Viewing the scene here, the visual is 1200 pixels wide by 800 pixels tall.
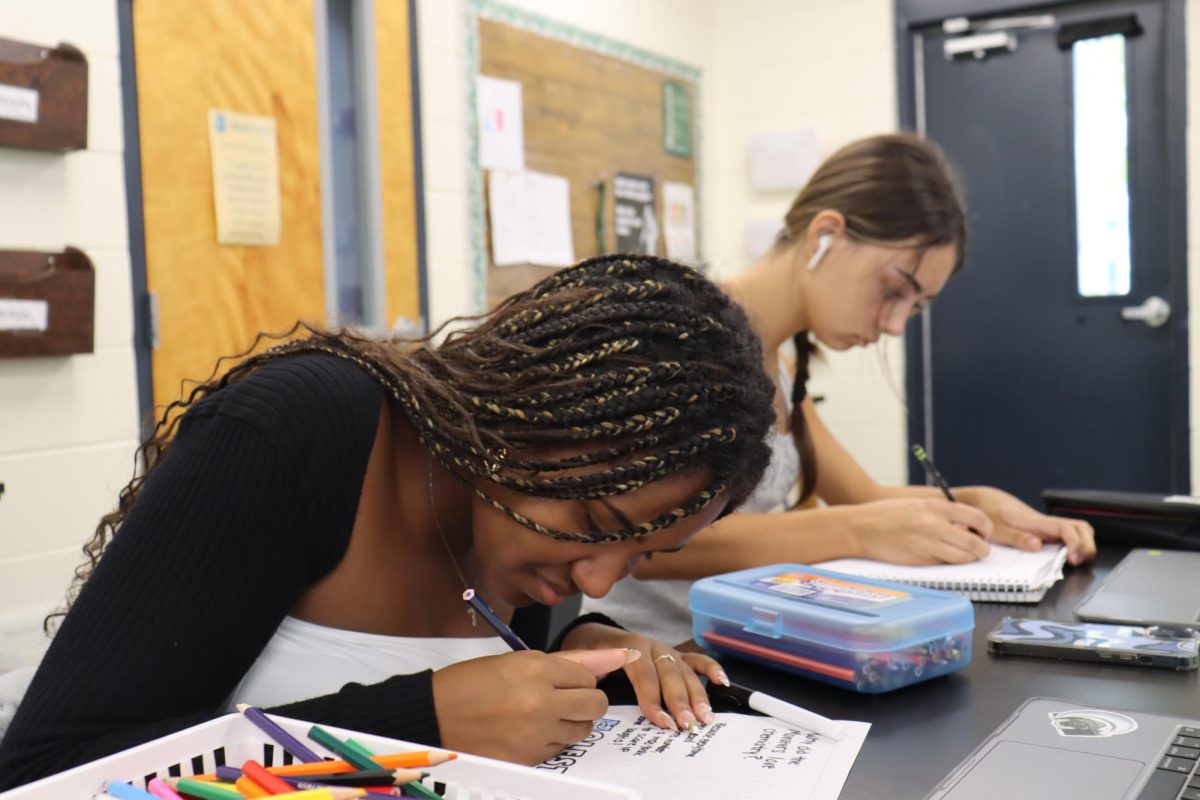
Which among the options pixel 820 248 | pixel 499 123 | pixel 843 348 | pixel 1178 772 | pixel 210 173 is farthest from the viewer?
pixel 499 123

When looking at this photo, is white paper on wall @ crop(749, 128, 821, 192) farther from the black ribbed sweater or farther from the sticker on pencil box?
the black ribbed sweater

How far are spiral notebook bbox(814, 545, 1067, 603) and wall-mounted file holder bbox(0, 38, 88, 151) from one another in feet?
4.58

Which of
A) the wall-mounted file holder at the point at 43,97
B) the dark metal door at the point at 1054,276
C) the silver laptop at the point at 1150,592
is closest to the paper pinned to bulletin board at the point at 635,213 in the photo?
the dark metal door at the point at 1054,276

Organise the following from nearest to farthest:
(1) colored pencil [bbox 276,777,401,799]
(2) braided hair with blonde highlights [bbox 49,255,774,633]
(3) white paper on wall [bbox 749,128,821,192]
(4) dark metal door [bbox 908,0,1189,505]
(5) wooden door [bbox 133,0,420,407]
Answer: (1) colored pencil [bbox 276,777,401,799]
(2) braided hair with blonde highlights [bbox 49,255,774,633]
(5) wooden door [bbox 133,0,420,407]
(4) dark metal door [bbox 908,0,1189,505]
(3) white paper on wall [bbox 749,128,821,192]

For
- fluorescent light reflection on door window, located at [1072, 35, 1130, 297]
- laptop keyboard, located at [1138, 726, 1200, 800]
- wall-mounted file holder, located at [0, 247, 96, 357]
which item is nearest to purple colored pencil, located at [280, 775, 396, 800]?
laptop keyboard, located at [1138, 726, 1200, 800]

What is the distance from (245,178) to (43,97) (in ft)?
1.43

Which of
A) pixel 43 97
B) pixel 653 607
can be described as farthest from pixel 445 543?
Answer: pixel 43 97

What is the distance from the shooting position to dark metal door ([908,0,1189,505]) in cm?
323

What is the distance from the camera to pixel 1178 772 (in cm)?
67

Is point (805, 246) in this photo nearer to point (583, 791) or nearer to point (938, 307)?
point (583, 791)

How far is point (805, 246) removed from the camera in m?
1.73

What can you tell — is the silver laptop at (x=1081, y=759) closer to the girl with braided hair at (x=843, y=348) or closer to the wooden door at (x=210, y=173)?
the girl with braided hair at (x=843, y=348)

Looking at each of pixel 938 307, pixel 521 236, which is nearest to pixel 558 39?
pixel 521 236

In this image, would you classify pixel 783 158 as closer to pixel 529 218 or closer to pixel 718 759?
pixel 529 218
